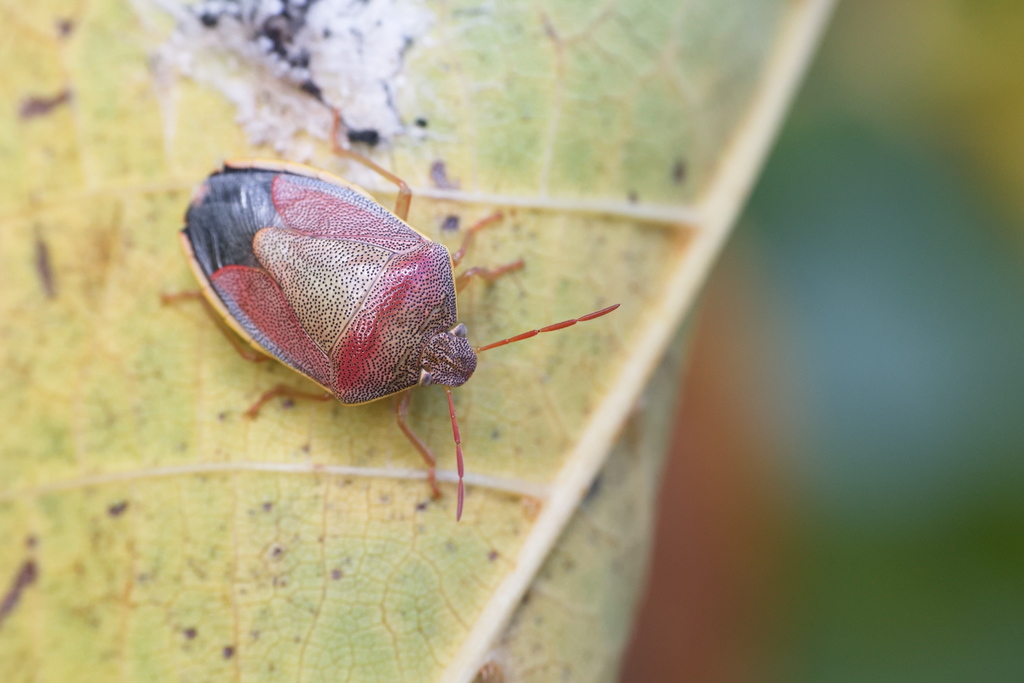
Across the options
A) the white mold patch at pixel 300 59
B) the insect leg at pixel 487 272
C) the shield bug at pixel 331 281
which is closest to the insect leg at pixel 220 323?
the shield bug at pixel 331 281

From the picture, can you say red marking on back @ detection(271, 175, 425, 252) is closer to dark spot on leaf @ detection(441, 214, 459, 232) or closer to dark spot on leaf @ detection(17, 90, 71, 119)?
dark spot on leaf @ detection(441, 214, 459, 232)

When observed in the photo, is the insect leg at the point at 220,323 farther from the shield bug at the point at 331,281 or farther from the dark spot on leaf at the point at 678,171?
the dark spot on leaf at the point at 678,171

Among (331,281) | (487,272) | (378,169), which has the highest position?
(378,169)

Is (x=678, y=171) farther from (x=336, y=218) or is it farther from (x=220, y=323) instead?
(x=220, y=323)

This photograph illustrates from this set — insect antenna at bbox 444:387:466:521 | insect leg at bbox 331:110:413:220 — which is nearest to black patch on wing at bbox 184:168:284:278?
insect leg at bbox 331:110:413:220

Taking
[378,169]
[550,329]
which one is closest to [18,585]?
[378,169]
